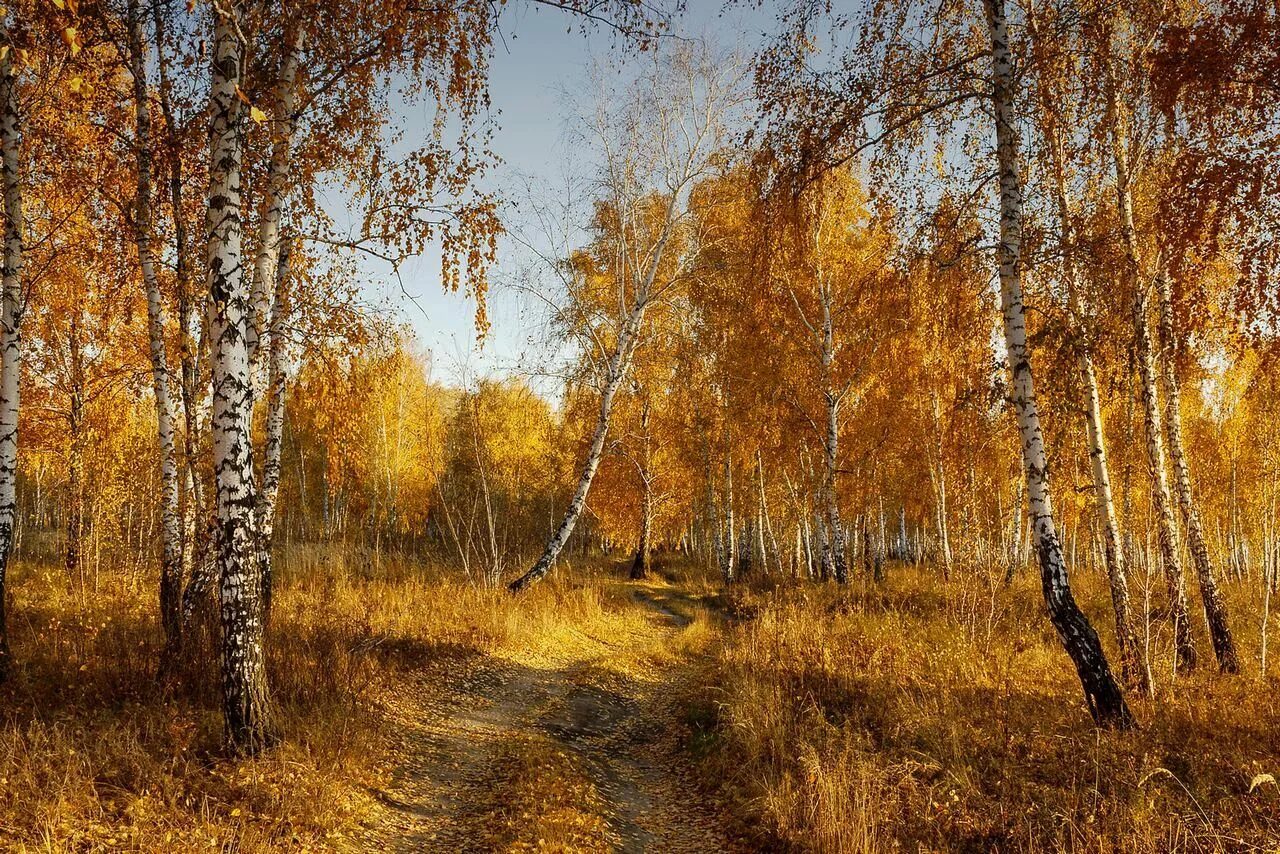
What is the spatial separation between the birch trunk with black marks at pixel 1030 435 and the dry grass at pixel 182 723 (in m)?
6.97

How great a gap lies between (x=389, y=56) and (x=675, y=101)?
7.69m

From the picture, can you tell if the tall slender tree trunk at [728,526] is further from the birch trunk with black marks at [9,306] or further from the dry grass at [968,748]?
the birch trunk with black marks at [9,306]

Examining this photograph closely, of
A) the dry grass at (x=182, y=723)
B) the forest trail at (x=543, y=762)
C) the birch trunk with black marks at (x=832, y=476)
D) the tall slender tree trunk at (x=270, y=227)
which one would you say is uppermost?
the tall slender tree trunk at (x=270, y=227)

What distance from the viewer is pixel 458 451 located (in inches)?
1730

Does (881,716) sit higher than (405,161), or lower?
lower

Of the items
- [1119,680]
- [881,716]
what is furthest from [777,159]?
[1119,680]

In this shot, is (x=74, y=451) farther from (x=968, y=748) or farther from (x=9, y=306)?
(x=968, y=748)

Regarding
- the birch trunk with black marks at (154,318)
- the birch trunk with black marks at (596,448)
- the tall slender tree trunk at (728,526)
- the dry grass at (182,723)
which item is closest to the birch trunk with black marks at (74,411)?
the dry grass at (182,723)

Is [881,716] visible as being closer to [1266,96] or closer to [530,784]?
[530,784]

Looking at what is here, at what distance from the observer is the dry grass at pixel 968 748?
15.2 ft

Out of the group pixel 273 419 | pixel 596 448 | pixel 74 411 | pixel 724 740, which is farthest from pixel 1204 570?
pixel 74 411

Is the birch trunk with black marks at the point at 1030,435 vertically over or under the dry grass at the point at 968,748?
over

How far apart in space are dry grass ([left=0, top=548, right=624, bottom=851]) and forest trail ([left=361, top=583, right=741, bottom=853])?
0.45 m

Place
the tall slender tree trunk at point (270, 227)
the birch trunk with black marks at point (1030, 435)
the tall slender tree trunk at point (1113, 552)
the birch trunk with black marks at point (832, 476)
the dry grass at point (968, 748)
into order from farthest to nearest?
the birch trunk with black marks at point (832, 476) < the tall slender tree trunk at point (1113, 552) < the tall slender tree trunk at point (270, 227) < the birch trunk with black marks at point (1030, 435) < the dry grass at point (968, 748)
